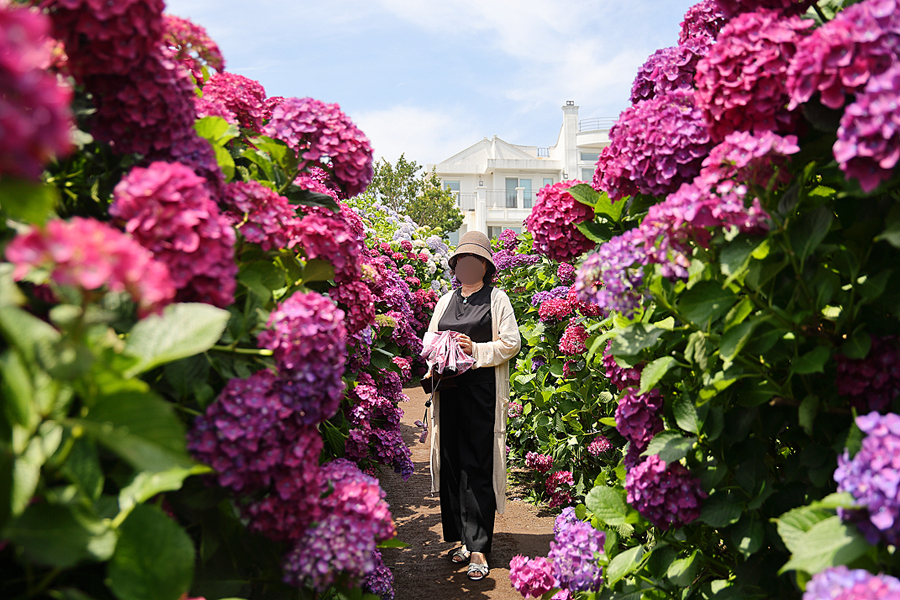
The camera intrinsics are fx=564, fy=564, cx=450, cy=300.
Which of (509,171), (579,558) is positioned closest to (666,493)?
(579,558)

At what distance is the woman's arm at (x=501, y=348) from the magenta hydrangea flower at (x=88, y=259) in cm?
325

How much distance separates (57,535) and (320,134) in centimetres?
123

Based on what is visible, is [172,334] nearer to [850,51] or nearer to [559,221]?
[850,51]

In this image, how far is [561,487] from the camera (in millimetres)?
4875

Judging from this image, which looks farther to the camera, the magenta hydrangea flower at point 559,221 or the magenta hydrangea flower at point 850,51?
the magenta hydrangea flower at point 559,221

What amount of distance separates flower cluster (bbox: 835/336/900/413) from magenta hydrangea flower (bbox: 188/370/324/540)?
1.28m

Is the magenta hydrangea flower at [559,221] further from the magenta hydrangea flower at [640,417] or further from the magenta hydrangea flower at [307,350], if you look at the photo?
the magenta hydrangea flower at [307,350]

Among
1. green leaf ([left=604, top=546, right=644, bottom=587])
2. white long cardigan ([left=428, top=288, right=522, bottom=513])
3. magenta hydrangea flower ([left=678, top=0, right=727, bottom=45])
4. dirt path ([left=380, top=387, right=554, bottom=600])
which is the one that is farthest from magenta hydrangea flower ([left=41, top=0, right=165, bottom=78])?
dirt path ([left=380, top=387, right=554, bottom=600])

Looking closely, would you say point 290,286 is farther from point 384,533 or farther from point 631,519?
point 631,519

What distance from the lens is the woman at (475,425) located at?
13.1ft

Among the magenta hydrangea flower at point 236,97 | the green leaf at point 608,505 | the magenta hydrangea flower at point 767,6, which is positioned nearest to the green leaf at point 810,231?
the magenta hydrangea flower at point 767,6

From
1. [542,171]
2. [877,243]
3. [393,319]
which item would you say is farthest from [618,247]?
[542,171]

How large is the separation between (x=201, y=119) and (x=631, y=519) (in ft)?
6.12

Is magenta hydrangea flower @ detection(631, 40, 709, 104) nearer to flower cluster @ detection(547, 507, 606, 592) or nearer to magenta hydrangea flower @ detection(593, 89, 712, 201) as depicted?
magenta hydrangea flower @ detection(593, 89, 712, 201)
